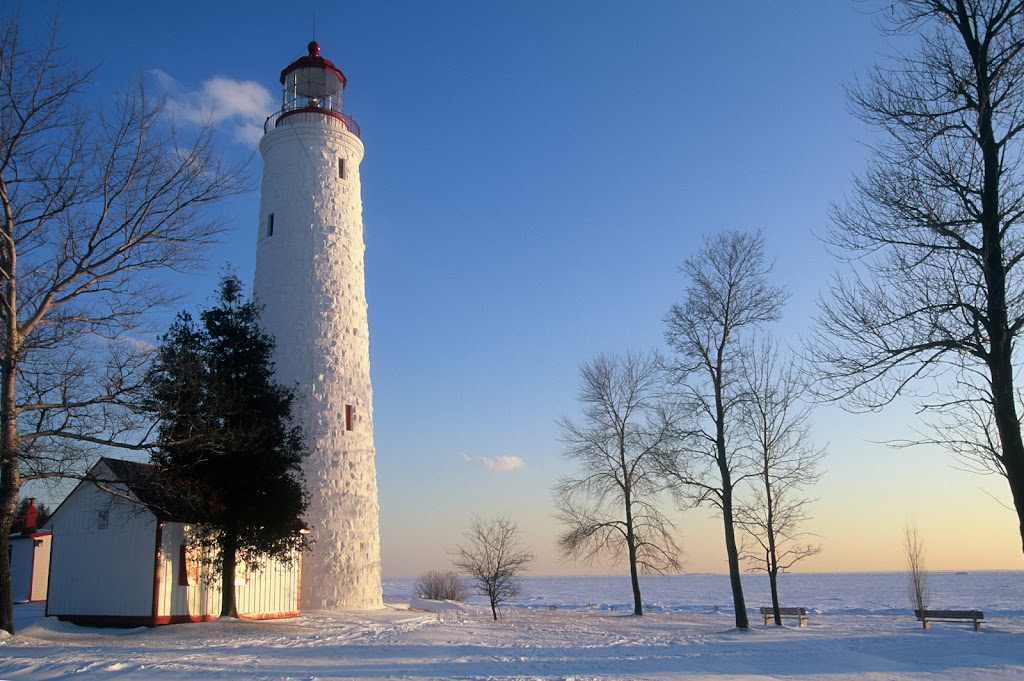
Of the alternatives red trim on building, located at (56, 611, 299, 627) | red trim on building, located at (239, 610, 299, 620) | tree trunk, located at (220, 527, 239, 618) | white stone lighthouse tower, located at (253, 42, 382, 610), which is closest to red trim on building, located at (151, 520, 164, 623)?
red trim on building, located at (56, 611, 299, 627)

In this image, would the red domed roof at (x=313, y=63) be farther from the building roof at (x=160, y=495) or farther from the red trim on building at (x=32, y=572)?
the red trim on building at (x=32, y=572)

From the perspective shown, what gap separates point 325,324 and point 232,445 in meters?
5.64

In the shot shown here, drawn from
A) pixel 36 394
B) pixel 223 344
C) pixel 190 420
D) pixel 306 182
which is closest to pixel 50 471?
pixel 36 394

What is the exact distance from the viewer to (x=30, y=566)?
95.7 ft

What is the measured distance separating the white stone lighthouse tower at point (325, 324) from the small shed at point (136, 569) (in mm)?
1596

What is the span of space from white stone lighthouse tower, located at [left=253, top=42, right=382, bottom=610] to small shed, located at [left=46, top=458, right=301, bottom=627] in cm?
160

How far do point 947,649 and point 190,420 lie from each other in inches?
619

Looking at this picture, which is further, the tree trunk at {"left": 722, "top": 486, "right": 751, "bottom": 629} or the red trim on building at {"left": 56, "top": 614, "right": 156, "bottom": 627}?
the tree trunk at {"left": 722, "top": 486, "right": 751, "bottom": 629}

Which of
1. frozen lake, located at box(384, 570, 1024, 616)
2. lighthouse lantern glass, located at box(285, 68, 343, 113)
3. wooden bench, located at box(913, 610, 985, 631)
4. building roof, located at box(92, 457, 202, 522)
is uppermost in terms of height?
lighthouse lantern glass, located at box(285, 68, 343, 113)

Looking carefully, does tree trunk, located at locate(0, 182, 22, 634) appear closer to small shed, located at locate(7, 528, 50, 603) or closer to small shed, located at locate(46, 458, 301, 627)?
small shed, located at locate(46, 458, 301, 627)

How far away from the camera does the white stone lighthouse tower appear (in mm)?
21422

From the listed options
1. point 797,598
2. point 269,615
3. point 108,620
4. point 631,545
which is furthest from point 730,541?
point 797,598

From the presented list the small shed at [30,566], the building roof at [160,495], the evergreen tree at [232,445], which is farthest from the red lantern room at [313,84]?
the small shed at [30,566]

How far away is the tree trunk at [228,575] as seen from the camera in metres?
18.8
